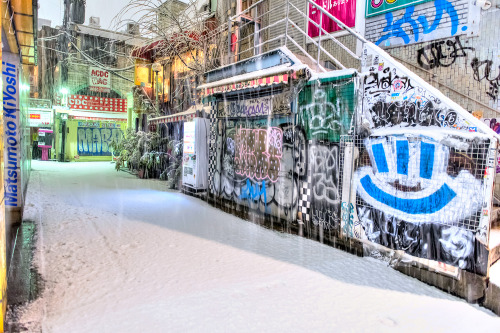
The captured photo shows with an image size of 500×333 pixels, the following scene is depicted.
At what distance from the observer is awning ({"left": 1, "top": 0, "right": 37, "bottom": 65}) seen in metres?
5.39

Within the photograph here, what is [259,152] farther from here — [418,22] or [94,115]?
[94,115]

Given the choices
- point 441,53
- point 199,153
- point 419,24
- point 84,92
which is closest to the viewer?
point 441,53

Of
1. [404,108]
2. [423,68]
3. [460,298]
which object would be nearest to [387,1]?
[423,68]

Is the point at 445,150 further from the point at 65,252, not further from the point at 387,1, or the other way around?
the point at 65,252

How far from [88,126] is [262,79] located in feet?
74.6

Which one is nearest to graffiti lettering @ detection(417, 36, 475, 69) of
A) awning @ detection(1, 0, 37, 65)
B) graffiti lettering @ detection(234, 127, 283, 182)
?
graffiti lettering @ detection(234, 127, 283, 182)

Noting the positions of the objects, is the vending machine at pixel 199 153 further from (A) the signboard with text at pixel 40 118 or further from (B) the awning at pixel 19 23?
(A) the signboard with text at pixel 40 118

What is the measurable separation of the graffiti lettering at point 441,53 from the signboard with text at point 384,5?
1037 millimetres

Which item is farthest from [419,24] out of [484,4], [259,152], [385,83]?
[259,152]

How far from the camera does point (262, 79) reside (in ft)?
22.9

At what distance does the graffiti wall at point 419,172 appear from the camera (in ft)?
13.1

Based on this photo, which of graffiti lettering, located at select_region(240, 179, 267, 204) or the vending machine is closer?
graffiti lettering, located at select_region(240, 179, 267, 204)

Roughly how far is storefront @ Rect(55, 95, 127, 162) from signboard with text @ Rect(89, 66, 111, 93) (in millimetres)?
796

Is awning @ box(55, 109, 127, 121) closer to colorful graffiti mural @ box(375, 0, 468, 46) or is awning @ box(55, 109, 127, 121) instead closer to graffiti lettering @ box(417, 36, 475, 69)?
colorful graffiti mural @ box(375, 0, 468, 46)
